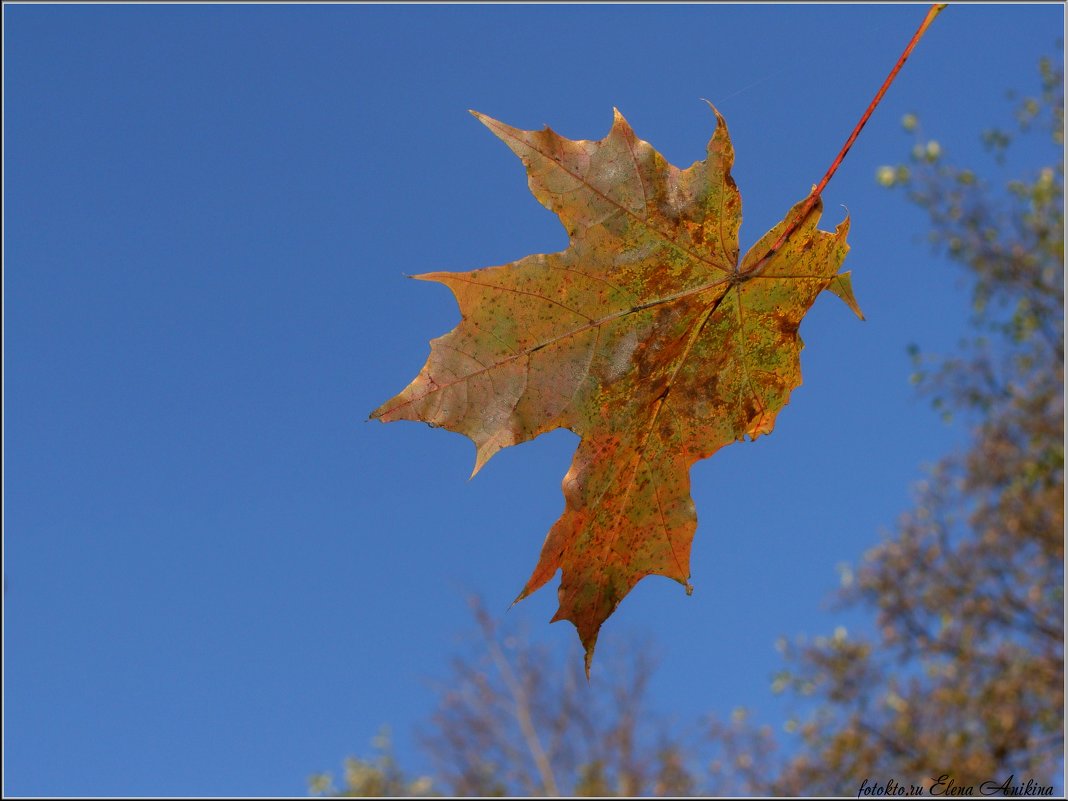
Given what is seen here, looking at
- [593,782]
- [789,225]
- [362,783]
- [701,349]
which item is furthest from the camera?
[362,783]

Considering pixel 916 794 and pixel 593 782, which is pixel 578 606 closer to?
pixel 916 794

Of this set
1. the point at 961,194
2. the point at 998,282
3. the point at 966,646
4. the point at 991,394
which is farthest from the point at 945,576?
the point at 961,194

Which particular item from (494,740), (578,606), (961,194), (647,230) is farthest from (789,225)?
(494,740)

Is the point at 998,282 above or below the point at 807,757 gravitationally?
above

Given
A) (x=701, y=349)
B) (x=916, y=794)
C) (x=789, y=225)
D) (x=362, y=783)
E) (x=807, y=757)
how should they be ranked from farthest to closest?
(x=362, y=783) → (x=807, y=757) → (x=916, y=794) → (x=701, y=349) → (x=789, y=225)

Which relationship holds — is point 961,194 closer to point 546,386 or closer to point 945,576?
point 945,576

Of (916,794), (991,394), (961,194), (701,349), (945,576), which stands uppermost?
(961,194)

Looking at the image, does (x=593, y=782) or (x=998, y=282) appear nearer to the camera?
(x=998, y=282)
